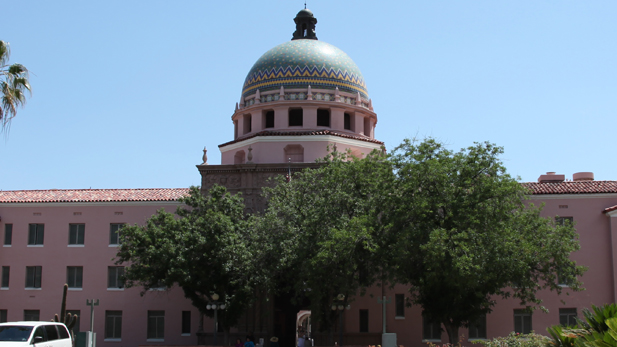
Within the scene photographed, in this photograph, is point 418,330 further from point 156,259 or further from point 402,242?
point 156,259

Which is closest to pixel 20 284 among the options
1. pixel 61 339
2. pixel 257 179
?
pixel 257 179

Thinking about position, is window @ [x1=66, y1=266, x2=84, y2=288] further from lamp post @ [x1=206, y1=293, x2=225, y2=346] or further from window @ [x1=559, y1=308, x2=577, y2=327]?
window @ [x1=559, y1=308, x2=577, y2=327]

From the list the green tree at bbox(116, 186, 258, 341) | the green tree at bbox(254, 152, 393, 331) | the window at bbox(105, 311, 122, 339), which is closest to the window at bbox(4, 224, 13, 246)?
the window at bbox(105, 311, 122, 339)

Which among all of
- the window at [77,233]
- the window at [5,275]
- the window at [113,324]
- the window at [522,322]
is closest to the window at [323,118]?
the window at [77,233]

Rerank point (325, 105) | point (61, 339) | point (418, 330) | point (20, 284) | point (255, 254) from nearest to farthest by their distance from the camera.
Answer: point (61, 339)
point (255, 254)
point (418, 330)
point (20, 284)
point (325, 105)

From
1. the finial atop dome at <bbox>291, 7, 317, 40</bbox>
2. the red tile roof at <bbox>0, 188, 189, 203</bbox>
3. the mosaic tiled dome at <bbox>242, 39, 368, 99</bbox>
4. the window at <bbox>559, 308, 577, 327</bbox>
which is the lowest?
the window at <bbox>559, 308, 577, 327</bbox>

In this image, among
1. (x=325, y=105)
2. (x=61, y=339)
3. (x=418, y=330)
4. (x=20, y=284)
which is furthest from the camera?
(x=325, y=105)

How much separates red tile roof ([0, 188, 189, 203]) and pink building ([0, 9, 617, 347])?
76 mm

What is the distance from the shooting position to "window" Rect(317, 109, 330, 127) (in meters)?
42.5

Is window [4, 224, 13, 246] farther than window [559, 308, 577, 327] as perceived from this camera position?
Yes

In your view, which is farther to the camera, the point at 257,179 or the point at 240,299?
the point at 257,179

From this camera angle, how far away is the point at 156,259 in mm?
→ 31859

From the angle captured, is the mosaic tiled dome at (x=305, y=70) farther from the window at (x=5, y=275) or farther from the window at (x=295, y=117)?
the window at (x=5, y=275)

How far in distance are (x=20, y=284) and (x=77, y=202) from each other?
549 centimetres
